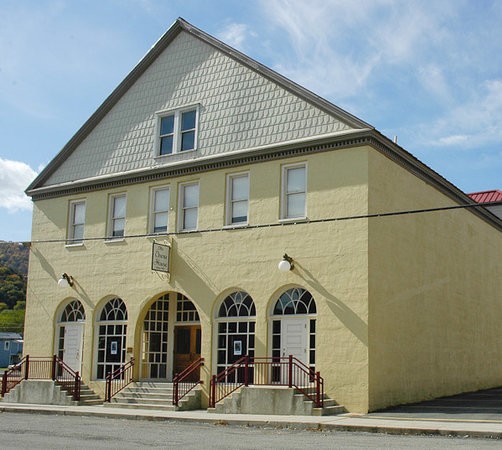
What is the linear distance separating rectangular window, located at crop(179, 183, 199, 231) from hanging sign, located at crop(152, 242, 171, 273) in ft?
3.24

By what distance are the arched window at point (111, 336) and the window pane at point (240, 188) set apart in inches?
214

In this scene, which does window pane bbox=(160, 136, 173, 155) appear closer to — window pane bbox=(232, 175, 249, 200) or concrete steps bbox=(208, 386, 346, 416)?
window pane bbox=(232, 175, 249, 200)

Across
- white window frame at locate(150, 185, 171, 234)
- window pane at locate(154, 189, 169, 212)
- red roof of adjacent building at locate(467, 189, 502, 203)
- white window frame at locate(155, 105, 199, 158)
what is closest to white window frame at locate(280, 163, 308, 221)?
white window frame at locate(155, 105, 199, 158)

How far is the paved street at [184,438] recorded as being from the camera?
12.8 metres

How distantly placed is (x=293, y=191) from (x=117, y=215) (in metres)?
7.02

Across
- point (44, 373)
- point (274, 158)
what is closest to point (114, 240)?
point (44, 373)

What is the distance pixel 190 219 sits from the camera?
23.5 metres

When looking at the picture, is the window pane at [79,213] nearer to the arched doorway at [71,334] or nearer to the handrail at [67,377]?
the arched doorway at [71,334]

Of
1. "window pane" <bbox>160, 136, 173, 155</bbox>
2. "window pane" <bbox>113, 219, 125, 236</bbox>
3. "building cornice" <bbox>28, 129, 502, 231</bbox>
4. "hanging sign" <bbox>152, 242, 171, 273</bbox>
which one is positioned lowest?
"hanging sign" <bbox>152, 242, 171, 273</bbox>

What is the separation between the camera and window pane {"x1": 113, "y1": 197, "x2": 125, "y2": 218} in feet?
82.8

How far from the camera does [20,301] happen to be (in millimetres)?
80688

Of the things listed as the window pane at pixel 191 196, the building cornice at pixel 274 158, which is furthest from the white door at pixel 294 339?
the window pane at pixel 191 196

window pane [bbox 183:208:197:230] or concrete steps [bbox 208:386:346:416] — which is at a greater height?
window pane [bbox 183:208:197:230]

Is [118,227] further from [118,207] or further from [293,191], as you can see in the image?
[293,191]
